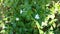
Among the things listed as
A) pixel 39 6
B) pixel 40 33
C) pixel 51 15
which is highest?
pixel 39 6

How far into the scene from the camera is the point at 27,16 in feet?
7.97

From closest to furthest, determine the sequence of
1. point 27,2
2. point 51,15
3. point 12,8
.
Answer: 1. point 27,2
2. point 12,8
3. point 51,15

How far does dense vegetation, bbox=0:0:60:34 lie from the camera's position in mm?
2475

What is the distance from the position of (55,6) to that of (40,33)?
0.46 metres

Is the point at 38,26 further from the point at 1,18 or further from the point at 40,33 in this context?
the point at 1,18

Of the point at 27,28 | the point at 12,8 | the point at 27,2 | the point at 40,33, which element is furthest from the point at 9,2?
the point at 40,33

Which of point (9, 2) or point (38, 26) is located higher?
point (9, 2)

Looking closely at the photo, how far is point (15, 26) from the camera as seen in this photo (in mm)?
2572

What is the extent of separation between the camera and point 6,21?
2.71 m

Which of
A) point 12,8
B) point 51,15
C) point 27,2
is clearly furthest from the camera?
point 51,15

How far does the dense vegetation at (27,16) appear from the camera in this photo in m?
2.48

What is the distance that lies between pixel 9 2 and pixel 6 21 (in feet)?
0.99

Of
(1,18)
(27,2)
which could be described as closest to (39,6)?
(27,2)

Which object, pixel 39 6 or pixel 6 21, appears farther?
pixel 6 21
